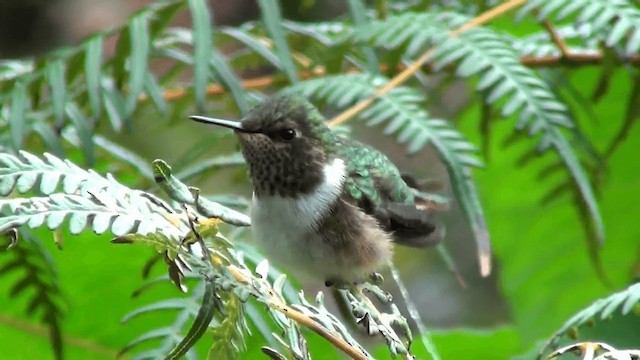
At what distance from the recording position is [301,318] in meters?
1.17

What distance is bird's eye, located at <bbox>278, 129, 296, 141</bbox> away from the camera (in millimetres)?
2139

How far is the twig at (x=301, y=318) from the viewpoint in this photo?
45.8 inches

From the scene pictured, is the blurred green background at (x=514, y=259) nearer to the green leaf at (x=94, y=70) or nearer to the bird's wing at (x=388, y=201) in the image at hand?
the green leaf at (x=94, y=70)

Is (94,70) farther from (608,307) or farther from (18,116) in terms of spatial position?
(608,307)

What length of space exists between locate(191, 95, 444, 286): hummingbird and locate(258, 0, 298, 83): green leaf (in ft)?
0.93

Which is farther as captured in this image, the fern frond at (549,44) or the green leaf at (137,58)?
the fern frond at (549,44)

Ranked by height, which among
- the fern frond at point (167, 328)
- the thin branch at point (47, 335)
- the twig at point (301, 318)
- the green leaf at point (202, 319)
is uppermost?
the green leaf at point (202, 319)

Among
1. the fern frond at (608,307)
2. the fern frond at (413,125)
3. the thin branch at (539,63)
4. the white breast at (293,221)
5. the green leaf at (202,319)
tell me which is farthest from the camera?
the thin branch at (539,63)

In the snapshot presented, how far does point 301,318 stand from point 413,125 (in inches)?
43.4

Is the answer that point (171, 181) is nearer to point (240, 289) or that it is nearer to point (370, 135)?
point (240, 289)

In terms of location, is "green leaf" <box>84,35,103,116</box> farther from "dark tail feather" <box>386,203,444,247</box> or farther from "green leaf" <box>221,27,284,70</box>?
"dark tail feather" <box>386,203,444,247</box>

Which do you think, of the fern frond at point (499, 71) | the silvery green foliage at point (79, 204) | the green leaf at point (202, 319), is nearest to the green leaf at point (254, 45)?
the fern frond at point (499, 71)

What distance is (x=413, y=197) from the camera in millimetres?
2209

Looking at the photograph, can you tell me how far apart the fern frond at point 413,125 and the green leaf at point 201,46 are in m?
0.25
